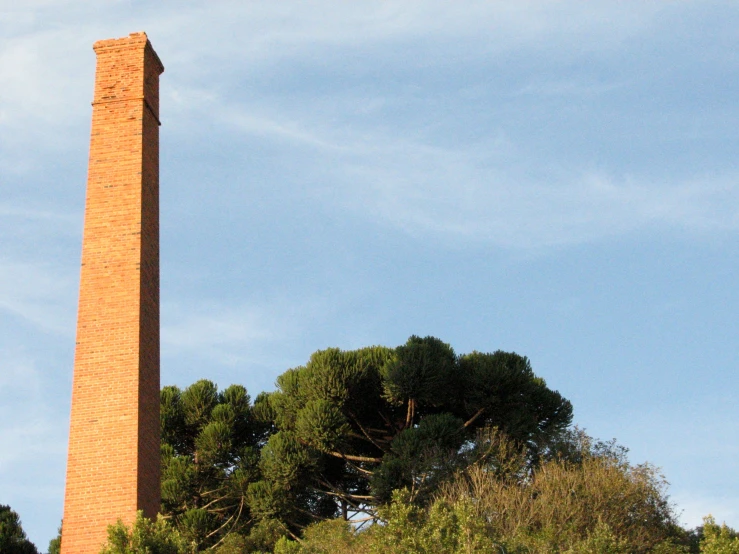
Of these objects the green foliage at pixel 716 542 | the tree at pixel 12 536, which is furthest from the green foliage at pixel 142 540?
the tree at pixel 12 536

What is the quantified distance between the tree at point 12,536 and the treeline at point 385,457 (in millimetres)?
3676

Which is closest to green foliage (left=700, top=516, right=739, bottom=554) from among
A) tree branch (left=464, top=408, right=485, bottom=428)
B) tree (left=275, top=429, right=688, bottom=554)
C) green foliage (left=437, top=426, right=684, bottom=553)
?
tree (left=275, top=429, right=688, bottom=554)

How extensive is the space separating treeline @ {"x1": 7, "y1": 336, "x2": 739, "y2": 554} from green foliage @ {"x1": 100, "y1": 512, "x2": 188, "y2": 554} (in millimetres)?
5047

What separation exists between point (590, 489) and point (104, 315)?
9953 mm

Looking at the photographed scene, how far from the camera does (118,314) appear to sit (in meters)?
15.8

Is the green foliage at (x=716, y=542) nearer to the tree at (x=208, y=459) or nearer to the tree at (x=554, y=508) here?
the tree at (x=554, y=508)

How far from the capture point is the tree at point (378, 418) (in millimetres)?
25547

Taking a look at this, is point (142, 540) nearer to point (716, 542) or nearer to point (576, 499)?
point (716, 542)

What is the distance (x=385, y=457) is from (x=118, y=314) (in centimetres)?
1165

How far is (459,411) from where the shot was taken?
93.0 ft

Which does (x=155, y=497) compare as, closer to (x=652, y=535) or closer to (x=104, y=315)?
(x=104, y=315)

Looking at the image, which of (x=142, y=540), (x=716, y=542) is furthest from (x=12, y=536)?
(x=716, y=542)

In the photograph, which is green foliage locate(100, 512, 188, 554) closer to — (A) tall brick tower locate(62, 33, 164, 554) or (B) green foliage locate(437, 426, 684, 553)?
(A) tall brick tower locate(62, 33, 164, 554)

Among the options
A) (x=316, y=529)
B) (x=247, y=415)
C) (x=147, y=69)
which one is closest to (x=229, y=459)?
(x=247, y=415)
